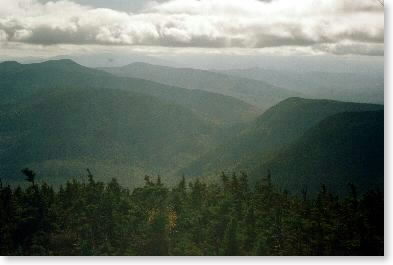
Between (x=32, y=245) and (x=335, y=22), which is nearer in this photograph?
(x=32, y=245)

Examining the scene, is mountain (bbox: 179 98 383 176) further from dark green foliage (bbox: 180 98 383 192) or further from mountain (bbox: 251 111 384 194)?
mountain (bbox: 251 111 384 194)

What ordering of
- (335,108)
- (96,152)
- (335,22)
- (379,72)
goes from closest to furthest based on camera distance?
(379,72), (335,22), (335,108), (96,152)

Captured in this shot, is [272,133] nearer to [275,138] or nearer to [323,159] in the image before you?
[275,138]

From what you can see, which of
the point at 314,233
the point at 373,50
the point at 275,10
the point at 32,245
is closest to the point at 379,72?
the point at 373,50

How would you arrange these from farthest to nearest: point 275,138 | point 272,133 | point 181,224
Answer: point 272,133 < point 275,138 < point 181,224

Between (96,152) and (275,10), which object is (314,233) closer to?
(275,10)

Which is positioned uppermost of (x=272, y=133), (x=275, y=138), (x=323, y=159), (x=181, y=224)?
(x=181, y=224)

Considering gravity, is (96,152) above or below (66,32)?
below

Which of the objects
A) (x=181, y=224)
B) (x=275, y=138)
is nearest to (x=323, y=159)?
(x=275, y=138)
